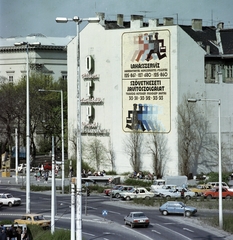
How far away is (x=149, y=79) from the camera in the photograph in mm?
88750

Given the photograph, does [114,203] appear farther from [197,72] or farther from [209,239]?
[197,72]

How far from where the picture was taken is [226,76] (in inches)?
3605

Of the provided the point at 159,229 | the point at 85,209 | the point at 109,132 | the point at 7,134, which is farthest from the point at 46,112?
the point at 159,229

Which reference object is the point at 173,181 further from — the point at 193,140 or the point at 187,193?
the point at 193,140

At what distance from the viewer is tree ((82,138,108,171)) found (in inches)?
3725

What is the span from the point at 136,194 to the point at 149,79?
24.3 m

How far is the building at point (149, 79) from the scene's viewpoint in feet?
290

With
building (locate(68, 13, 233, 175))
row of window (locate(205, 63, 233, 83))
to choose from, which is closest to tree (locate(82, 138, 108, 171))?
building (locate(68, 13, 233, 175))

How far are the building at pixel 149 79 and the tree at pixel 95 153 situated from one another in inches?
21.9

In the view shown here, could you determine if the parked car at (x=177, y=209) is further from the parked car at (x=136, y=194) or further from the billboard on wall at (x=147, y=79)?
the billboard on wall at (x=147, y=79)

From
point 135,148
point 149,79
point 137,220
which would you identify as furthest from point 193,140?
point 137,220

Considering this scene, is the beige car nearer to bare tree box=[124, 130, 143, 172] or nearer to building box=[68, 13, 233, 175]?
building box=[68, 13, 233, 175]

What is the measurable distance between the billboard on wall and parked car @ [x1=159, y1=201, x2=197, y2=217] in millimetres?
33952

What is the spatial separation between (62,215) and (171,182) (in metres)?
25.7
